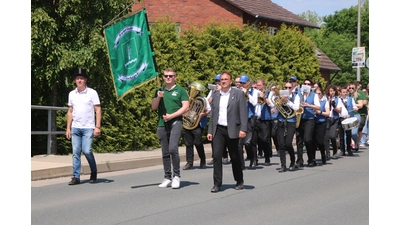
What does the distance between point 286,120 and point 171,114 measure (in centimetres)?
386

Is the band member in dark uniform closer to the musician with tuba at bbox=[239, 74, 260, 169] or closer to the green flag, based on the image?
the musician with tuba at bbox=[239, 74, 260, 169]

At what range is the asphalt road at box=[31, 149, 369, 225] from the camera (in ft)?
29.4

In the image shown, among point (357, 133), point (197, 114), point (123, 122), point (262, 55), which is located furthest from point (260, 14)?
point (197, 114)

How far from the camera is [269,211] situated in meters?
9.52

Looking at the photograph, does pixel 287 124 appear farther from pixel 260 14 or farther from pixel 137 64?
pixel 260 14

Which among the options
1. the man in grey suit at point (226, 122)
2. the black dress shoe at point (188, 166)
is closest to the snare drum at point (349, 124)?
the black dress shoe at point (188, 166)

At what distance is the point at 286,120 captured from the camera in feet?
48.5

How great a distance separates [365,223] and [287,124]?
6.22 meters

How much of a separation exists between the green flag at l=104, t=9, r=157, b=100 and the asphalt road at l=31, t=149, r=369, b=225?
1.85 m

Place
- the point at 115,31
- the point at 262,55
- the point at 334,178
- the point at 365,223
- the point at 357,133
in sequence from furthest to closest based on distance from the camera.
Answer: the point at 262,55 → the point at 357,133 → the point at 334,178 → the point at 115,31 → the point at 365,223

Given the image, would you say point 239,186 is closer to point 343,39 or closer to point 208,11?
point 208,11

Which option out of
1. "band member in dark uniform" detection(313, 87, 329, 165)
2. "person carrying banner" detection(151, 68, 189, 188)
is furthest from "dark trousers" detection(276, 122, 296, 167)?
"person carrying banner" detection(151, 68, 189, 188)

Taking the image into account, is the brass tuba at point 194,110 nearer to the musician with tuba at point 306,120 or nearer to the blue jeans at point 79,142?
the musician with tuba at point 306,120

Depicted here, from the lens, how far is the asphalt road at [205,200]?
29.4 ft
